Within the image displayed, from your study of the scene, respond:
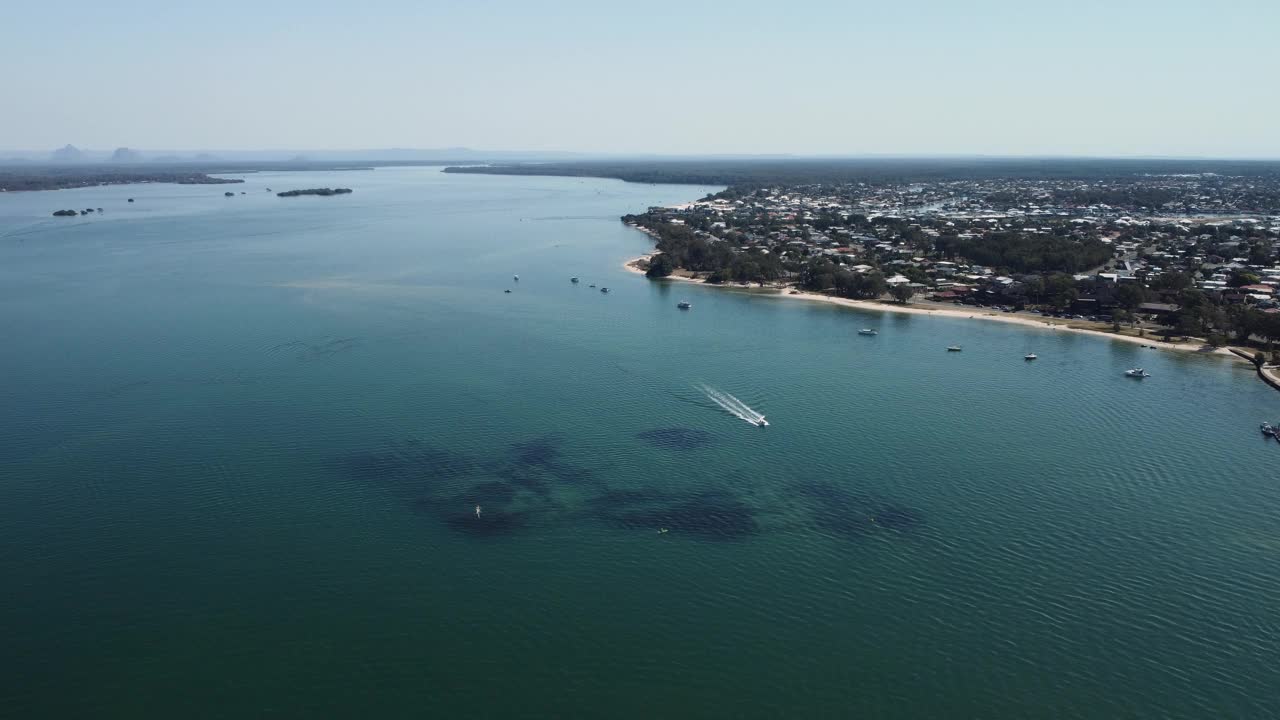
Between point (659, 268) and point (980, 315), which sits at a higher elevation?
point (659, 268)

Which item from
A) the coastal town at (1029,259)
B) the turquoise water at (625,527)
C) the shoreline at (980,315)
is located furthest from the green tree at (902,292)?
the turquoise water at (625,527)

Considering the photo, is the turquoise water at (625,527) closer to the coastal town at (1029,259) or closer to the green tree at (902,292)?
the coastal town at (1029,259)

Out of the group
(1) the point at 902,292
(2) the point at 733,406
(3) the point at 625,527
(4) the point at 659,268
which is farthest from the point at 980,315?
(3) the point at 625,527

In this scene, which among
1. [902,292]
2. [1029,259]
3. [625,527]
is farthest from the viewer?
[1029,259]

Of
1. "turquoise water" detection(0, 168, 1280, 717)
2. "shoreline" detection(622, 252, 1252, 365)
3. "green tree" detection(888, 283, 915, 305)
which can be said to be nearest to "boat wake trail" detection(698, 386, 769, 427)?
"turquoise water" detection(0, 168, 1280, 717)

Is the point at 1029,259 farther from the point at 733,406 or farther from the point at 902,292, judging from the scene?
the point at 733,406

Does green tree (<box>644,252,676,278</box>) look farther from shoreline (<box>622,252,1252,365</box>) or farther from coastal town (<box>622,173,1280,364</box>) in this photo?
shoreline (<box>622,252,1252,365</box>)
